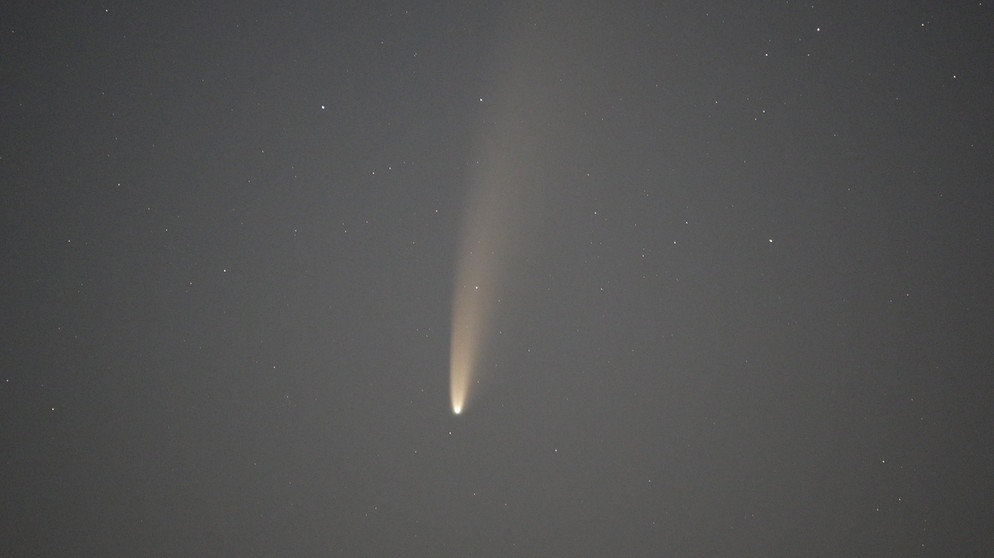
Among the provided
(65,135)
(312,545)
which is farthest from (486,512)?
(65,135)

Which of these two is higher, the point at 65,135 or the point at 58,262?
the point at 65,135

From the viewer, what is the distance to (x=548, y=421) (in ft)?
3.95

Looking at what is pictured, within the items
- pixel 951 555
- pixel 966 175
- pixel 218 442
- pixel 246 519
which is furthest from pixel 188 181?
pixel 951 555

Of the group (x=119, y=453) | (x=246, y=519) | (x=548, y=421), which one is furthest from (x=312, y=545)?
(x=548, y=421)

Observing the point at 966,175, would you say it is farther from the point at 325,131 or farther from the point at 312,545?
the point at 312,545

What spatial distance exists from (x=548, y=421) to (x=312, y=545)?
531mm

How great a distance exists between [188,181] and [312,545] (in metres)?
0.76

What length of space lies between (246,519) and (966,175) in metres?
1.56

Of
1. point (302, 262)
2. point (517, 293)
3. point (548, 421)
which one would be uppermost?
point (302, 262)

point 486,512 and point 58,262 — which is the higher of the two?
point 58,262

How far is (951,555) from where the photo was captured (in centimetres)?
120

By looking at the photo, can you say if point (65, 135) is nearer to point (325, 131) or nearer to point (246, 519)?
point (325, 131)

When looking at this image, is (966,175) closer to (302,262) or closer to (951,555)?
(951,555)

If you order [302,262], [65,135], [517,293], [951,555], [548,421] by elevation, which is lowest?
[951,555]
